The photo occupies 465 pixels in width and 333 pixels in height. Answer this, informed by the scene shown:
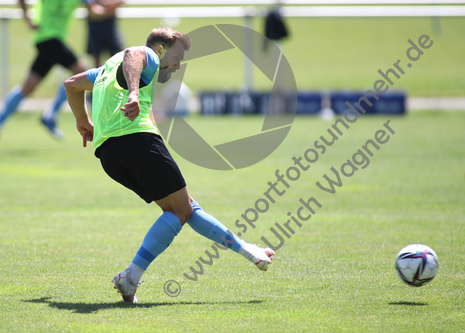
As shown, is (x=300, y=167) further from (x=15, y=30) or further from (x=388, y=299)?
(x=15, y=30)

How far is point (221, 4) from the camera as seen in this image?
3272 centimetres

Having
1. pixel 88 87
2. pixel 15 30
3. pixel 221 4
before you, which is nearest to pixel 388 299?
pixel 88 87

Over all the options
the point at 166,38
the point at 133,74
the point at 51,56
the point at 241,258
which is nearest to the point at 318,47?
the point at 51,56

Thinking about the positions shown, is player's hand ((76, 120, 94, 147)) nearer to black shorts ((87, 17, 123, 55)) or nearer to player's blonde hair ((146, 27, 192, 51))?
player's blonde hair ((146, 27, 192, 51))

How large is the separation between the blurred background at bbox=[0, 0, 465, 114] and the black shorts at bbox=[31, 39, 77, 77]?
85.7 inches

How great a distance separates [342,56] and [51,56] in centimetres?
3199

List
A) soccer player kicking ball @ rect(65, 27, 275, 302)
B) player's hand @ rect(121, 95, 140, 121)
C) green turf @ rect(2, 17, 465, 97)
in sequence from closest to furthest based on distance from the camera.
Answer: player's hand @ rect(121, 95, 140, 121) < soccer player kicking ball @ rect(65, 27, 275, 302) < green turf @ rect(2, 17, 465, 97)

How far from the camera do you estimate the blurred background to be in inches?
784

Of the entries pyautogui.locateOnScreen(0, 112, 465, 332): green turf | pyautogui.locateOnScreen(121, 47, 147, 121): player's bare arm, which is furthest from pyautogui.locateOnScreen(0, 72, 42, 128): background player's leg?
pyautogui.locateOnScreen(121, 47, 147, 121): player's bare arm

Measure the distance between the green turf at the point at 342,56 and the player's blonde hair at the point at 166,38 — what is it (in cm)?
Result: 1875

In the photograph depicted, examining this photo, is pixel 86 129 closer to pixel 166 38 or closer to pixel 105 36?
pixel 166 38

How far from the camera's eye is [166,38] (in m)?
3.78

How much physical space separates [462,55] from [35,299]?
3662cm

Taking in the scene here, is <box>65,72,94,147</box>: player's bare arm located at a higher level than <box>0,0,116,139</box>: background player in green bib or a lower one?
higher
